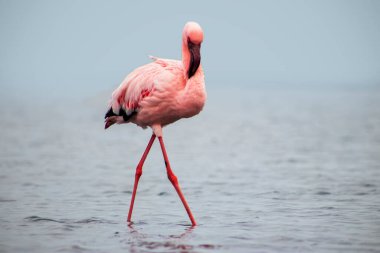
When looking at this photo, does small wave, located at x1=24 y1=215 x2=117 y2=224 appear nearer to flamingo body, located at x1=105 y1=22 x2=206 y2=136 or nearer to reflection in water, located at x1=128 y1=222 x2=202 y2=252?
reflection in water, located at x1=128 y1=222 x2=202 y2=252

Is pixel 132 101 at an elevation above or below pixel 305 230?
above

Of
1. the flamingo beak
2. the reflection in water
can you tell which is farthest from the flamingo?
the reflection in water

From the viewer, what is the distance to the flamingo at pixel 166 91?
409 inches

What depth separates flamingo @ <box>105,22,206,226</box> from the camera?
1040 cm

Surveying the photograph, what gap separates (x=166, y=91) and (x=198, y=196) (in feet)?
11.3

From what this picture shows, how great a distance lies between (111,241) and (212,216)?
7.23ft

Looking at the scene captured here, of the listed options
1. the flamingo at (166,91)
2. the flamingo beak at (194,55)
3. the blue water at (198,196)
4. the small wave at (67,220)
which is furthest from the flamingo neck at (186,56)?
the small wave at (67,220)

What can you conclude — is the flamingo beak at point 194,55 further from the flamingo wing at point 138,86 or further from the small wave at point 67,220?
the small wave at point 67,220

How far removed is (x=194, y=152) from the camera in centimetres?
2298

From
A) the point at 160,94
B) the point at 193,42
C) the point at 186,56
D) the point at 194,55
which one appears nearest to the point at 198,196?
the point at 160,94

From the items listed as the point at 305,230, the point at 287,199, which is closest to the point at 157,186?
the point at 287,199

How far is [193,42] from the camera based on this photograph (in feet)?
33.8

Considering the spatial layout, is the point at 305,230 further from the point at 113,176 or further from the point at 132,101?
the point at 113,176

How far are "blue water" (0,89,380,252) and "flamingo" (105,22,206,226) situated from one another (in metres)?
0.89
